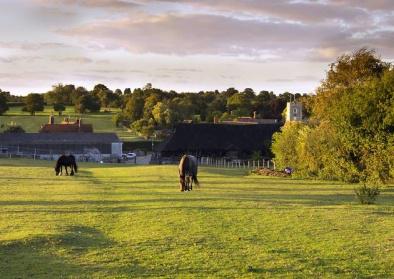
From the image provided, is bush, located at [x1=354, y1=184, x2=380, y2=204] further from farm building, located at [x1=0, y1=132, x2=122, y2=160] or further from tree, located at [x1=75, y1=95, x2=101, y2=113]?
tree, located at [x1=75, y1=95, x2=101, y2=113]

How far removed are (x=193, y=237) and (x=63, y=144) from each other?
71.3 metres

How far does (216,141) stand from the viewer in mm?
72062

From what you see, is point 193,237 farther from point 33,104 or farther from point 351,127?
point 33,104

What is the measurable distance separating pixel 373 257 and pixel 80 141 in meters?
74.1

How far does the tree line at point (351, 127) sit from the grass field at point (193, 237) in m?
10.1

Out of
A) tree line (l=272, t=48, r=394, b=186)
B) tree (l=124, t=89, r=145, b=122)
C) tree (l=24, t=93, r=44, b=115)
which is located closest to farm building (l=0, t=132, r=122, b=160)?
tree (l=124, t=89, r=145, b=122)

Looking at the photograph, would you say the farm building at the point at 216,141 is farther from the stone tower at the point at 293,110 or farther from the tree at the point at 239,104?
the tree at the point at 239,104

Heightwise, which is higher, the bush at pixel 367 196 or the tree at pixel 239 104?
the tree at pixel 239 104

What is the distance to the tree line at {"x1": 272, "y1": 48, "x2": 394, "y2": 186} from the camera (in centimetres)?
3131

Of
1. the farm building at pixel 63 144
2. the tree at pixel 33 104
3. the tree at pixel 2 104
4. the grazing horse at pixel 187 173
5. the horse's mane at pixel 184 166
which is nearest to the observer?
the grazing horse at pixel 187 173

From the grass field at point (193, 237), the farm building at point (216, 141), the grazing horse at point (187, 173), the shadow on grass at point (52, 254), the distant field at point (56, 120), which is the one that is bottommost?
the shadow on grass at point (52, 254)

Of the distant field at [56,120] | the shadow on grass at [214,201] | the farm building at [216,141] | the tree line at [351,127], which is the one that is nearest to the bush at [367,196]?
the shadow on grass at [214,201]

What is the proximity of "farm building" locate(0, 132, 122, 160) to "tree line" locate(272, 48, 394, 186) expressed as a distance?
4591 centimetres

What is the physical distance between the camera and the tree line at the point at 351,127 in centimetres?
3131
